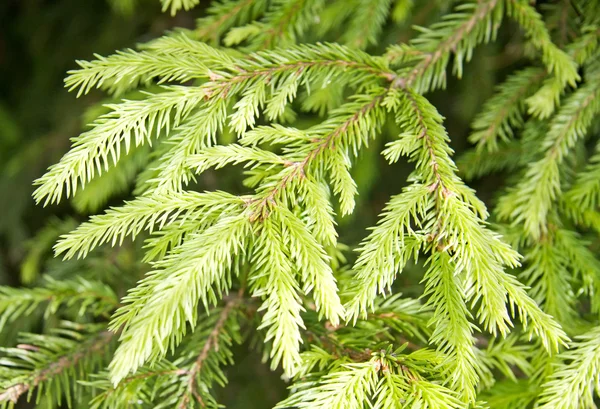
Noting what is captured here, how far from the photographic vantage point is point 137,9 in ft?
7.31

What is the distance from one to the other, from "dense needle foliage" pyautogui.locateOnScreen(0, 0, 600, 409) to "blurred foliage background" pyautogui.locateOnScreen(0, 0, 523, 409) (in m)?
0.40

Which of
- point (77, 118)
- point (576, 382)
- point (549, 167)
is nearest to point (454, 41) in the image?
point (549, 167)

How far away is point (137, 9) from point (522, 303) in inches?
82.7

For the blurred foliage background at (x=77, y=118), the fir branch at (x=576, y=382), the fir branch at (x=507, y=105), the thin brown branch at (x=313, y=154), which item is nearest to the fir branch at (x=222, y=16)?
the blurred foliage background at (x=77, y=118)

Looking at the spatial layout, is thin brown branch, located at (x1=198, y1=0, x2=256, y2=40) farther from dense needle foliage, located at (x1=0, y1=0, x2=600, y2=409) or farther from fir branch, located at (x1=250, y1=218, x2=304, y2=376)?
fir branch, located at (x1=250, y1=218, x2=304, y2=376)

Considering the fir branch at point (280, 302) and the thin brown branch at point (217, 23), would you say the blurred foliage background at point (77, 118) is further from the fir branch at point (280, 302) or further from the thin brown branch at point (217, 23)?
the fir branch at point (280, 302)

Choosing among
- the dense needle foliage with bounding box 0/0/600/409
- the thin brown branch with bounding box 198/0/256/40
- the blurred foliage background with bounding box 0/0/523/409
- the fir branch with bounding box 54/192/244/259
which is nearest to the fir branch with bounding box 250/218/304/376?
the dense needle foliage with bounding box 0/0/600/409

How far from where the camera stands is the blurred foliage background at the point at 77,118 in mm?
1674

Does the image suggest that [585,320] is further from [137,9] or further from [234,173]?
[137,9]

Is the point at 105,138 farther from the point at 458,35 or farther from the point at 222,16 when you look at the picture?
the point at 458,35

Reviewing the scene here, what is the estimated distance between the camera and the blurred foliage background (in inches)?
65.9

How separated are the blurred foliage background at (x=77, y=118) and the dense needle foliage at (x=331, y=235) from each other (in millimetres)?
397

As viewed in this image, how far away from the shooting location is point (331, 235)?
0.76 metres

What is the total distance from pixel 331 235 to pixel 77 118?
174 centimetres
